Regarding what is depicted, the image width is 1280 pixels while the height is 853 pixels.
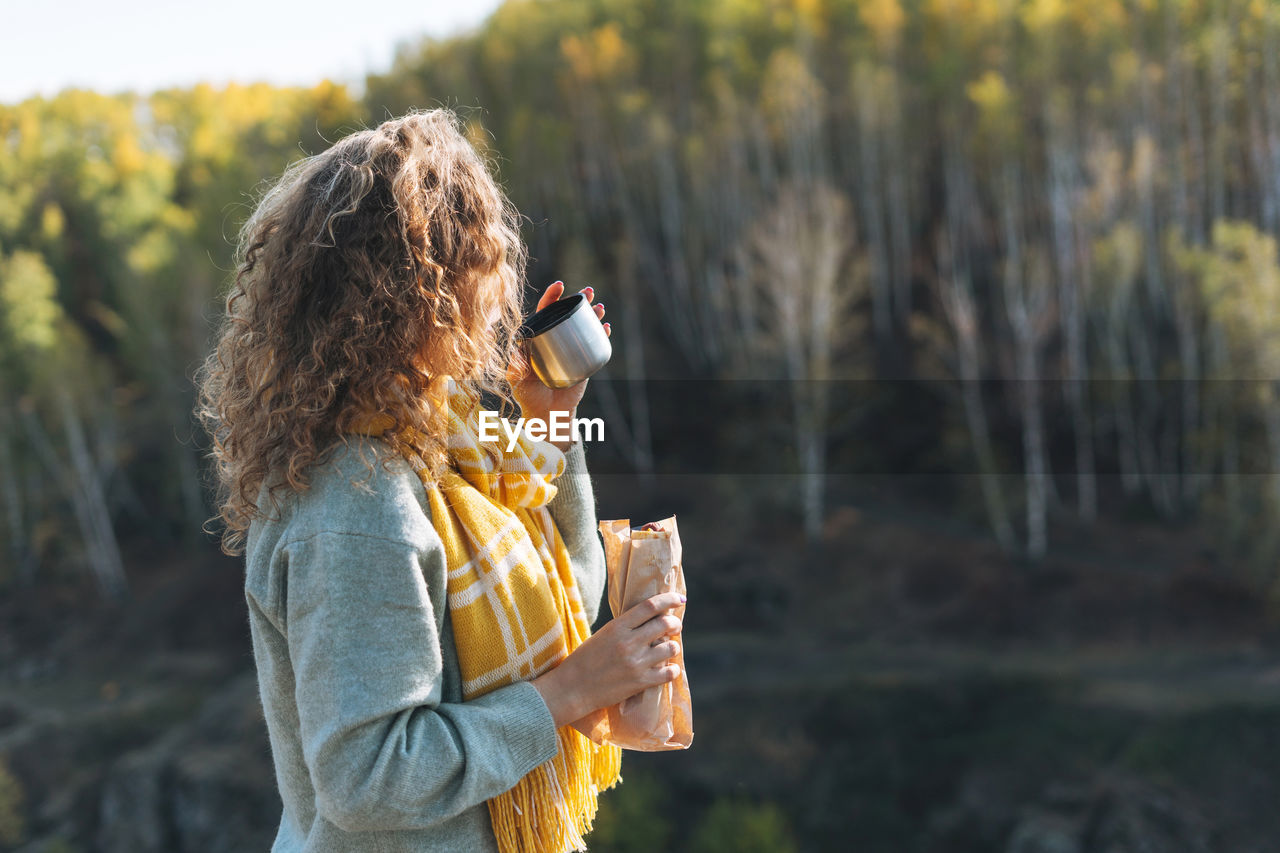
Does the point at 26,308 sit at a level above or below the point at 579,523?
above

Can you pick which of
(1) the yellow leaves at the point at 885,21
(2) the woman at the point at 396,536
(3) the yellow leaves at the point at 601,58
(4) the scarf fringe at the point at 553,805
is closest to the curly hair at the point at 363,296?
(2) the woman at the point at 396,536

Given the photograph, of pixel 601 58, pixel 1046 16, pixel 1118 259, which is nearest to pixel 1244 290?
pixel 1118 259

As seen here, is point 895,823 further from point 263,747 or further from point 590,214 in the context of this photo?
point 590,214

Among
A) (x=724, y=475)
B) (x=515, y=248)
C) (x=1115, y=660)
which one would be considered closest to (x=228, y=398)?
(x=515, y=248)

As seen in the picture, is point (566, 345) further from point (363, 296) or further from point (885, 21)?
point (885, 21)

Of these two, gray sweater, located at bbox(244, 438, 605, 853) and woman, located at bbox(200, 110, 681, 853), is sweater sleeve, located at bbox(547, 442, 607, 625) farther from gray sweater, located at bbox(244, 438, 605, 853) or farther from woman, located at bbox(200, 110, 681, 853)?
gray sweater, located at bbox(244, 438, 605, 853)

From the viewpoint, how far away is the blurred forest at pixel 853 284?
38.5ft

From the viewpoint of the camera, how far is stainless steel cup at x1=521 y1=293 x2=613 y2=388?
1.40m

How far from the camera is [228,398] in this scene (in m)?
1.24

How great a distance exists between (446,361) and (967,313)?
13886 millimetres

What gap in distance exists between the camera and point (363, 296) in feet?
3.59

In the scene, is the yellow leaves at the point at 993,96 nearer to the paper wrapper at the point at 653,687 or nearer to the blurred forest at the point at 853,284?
the blurred forest at the point at 853,284

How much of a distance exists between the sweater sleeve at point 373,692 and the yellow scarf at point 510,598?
8 centimetres

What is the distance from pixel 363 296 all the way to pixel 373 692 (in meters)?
0.44
